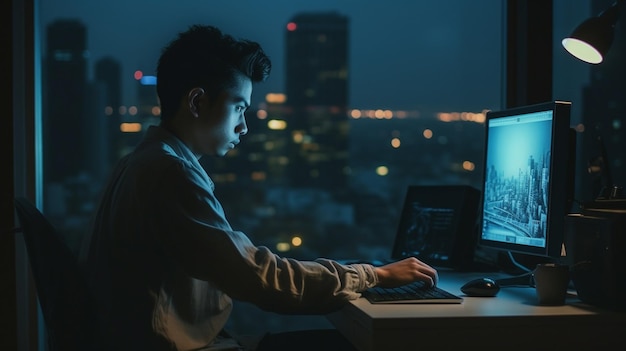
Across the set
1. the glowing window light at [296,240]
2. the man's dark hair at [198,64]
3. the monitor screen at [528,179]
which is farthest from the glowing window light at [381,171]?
the man's dark hair at [198,64]

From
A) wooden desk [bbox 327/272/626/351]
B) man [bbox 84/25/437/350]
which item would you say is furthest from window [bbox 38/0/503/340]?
wooden desk [bbox 327/272/626/351]

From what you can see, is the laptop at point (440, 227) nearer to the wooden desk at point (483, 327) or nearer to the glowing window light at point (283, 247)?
the glowing window light at point (283, 247)

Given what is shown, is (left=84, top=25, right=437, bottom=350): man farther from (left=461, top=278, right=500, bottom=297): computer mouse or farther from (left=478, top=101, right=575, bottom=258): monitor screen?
(left=478, top=101, right=575, bottom=258): monitor screen

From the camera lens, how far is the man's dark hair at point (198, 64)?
1.92 metres

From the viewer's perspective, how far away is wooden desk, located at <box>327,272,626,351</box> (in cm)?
169

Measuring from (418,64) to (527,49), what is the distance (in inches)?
17.4

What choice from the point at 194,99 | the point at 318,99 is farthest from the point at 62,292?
the point at 318,99

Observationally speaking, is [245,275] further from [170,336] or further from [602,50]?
[602,50]

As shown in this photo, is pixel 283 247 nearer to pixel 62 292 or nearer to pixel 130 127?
pixel 130 127

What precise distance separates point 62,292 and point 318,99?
174 cm

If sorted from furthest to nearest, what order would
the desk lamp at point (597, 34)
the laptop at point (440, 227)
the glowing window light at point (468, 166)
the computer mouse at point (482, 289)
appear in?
1. the glowing window light at point (468, 166)
2. the laptop at point (440, 227)
3. the desk lamp at point (597, 34)
4. the computer mouse at point (482, 289)

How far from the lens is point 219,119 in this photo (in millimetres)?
1957

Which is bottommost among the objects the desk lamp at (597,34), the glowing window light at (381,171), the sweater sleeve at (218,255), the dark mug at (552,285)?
the dark mug at (552,285)

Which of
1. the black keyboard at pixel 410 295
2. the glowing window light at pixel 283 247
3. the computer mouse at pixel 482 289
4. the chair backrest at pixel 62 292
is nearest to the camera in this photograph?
the chair backrest at pixel 62 292
